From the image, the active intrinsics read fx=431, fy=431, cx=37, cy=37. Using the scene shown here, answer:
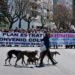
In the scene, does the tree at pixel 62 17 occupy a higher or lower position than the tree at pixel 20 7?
lower

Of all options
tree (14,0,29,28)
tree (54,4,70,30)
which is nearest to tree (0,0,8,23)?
tree (14,0,29,28)

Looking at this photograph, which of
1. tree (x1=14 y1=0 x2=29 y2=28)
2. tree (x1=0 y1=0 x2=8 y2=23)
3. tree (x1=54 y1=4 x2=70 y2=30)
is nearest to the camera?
tree (x1=0 y1=0 x2=8 y2=23)

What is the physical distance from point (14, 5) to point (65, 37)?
44324 millimetres

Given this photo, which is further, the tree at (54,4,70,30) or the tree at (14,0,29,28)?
the tree at (54,4,70,30)

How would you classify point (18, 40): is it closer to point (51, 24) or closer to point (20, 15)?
point (20, 15)

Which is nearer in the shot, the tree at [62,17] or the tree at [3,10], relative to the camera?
the tree at [3,10]

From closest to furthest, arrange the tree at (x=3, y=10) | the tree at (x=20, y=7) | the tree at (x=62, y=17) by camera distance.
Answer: the tree at (x=3, y=10)
the tree at (x=20, y=7)
the tree at (x=62, y=17)

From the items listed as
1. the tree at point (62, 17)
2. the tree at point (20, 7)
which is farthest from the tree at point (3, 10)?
the tree at point (62, 17)

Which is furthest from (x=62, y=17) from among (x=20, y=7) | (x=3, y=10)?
(x=3, y=10)

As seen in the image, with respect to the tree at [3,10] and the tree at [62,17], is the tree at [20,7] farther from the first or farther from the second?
the tree at [62,17]

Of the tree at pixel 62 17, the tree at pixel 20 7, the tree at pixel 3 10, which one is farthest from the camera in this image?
the tree at pixel 62 17

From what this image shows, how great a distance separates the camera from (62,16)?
10888 cm

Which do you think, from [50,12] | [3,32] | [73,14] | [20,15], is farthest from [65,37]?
[50,12]

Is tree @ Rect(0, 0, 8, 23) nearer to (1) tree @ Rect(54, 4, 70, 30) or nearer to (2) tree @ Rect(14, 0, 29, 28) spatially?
(2) tree @ Rect(14, 0, 29, 28)
